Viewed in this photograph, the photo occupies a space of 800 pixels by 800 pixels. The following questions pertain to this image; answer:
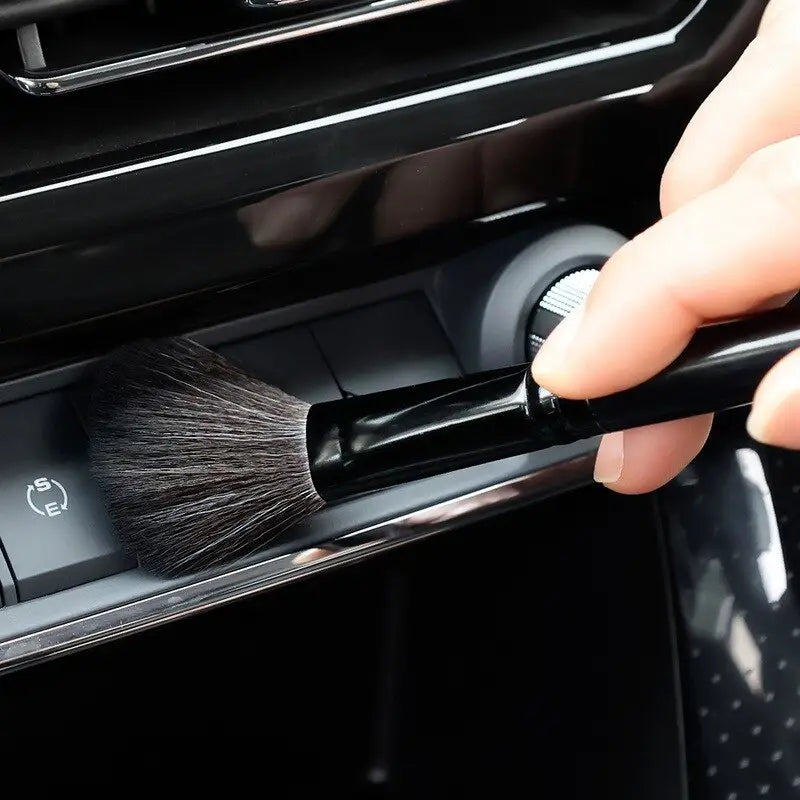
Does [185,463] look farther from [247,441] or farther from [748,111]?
[748,111]

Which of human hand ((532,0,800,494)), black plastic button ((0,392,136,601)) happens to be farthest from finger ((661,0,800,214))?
black plastic button ((0,392,136,601))

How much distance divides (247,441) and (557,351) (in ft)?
0.46

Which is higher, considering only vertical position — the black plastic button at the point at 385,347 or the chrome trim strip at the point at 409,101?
the chrome trim strip at the point at 409,101

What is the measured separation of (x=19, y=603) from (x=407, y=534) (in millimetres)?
158

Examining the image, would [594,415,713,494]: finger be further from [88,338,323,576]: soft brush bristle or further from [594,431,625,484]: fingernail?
[88,338,323,576]: soft brush bristle

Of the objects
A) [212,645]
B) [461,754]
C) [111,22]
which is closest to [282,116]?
[111,22]

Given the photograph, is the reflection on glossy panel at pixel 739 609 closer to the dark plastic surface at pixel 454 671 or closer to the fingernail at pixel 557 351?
the dark plastic surface at pixel 454 671

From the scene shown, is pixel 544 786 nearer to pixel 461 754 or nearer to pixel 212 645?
pixel 461 754

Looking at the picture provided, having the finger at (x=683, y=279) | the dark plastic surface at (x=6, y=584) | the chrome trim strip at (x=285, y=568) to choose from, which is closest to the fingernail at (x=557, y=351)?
the finger at (x=683, y=279)

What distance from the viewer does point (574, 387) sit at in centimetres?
40

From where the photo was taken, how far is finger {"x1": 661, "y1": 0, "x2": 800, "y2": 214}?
452 mm

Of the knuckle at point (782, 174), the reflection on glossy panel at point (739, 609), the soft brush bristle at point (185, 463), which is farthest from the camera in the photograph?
the reflection on glossy panel at point (739, 609)

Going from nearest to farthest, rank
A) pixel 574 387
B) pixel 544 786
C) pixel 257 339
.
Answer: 1. pixel 574 387
2. pixel 257 339
3. pixel 544 786

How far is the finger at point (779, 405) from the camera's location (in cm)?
37
